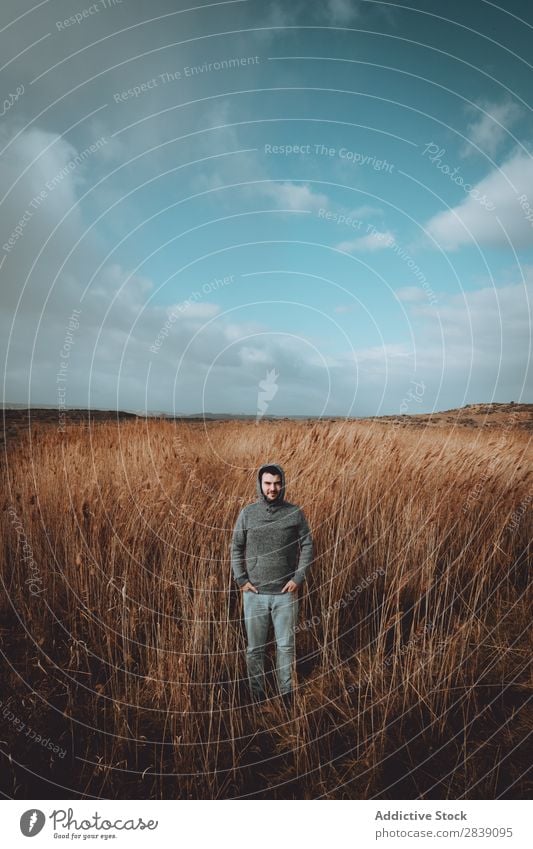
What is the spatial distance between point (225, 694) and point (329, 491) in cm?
262

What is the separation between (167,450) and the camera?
7703 mm

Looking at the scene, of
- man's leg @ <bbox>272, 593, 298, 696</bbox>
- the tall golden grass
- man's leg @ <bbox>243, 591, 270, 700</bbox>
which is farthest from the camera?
man's leg @ <bbox>243, 591, 270, 700</bbox>

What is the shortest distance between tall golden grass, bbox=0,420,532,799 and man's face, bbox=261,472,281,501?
954 mm

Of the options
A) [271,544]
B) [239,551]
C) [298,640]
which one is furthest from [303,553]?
[298,640]

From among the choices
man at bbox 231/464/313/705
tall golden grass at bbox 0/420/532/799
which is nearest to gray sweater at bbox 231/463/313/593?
man at bbox 231/464/313/705

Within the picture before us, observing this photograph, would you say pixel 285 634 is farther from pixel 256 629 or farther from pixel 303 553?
pixel 303 553

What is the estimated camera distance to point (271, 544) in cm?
339

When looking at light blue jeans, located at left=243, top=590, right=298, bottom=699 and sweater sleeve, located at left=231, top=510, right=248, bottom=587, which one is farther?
sweater sleeve, located at left=231, top=510, right=248, bottom=587

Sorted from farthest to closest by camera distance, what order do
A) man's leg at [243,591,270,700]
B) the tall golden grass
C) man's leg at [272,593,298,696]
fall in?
man's leg at [243,591,270,700], man's leg at [272,593,298,696], the tall golden grass

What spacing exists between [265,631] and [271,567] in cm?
53

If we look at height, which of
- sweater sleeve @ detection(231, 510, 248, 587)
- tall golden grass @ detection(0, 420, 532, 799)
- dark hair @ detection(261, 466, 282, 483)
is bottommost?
tall golden grass @ detection(0, 420, 532, 799)

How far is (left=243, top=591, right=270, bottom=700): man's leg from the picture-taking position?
11.1ft

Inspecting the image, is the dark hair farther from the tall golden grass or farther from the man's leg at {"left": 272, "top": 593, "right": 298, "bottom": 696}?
the tall golden grass

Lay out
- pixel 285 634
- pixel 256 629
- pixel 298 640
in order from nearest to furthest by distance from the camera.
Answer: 1. pixel 285 634
2. pixel 256 629
3. pixel 298 640
